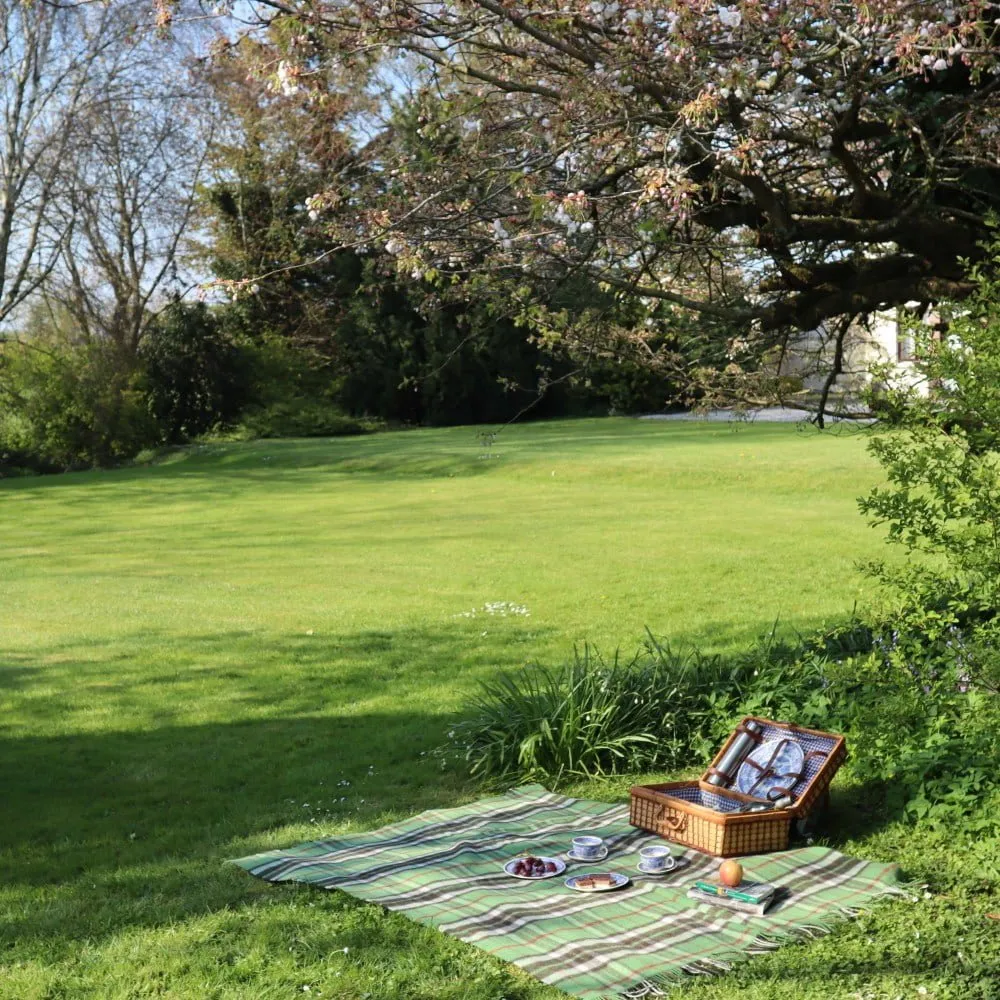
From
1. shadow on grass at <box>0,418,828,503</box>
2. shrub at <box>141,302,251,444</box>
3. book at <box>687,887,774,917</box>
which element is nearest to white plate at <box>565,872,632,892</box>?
book at <box>687,887,774,917</box>

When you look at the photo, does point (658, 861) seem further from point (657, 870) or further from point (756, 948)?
point (756, 948)

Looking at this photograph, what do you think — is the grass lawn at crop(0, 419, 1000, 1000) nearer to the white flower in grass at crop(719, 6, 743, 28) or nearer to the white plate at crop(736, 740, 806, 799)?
the white plate at crop(736, 740, 806, 799)

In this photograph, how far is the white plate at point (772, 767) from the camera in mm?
5207

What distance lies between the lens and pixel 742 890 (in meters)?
4.34

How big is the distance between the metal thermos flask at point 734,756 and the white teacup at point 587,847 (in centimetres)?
75

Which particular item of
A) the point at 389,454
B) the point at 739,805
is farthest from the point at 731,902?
the point at 389,454

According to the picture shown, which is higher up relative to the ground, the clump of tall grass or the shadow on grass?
the shadow on grass

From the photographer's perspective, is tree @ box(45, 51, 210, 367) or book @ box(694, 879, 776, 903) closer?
book @ box(694, 879, 776, 903)

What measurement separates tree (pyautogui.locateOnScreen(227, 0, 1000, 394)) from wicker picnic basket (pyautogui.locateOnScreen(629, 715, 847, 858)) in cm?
212

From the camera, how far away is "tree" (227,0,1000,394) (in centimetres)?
503

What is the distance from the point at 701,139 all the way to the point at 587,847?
3.13 metres

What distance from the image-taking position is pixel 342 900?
439 cm

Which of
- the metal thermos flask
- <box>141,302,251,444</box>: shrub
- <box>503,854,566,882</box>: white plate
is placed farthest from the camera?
<box>141,302,251,444</box>: shrub

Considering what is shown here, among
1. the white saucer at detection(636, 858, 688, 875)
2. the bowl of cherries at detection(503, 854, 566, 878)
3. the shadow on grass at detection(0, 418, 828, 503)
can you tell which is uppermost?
the shadow on grass at detection(0, 418, 828, 503)
